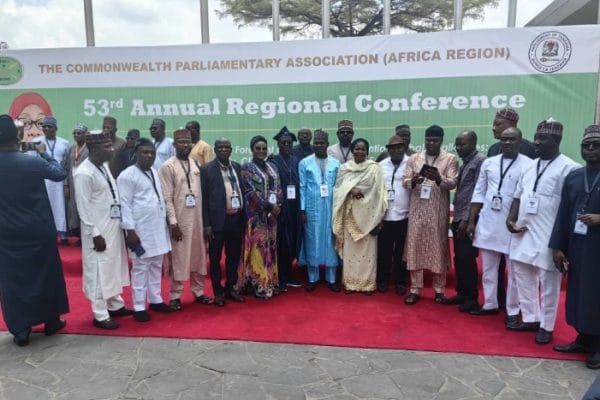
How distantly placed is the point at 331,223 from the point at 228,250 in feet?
3.76

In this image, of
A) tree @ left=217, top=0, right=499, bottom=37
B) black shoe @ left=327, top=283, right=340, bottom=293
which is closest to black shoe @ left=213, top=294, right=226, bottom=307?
black shoe @ left=327, top=283, right=340, bottom=293

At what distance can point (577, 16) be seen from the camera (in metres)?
8.22

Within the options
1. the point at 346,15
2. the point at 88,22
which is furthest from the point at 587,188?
the point at 88,22

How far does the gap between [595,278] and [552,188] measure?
0.73 meters

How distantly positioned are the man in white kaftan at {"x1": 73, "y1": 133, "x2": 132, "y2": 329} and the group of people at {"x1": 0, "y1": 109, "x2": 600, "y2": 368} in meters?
0.01

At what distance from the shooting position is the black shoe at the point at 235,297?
4.68 meters

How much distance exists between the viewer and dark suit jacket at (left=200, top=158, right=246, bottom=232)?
14.4 feet

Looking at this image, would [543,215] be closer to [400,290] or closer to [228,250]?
[400,290]

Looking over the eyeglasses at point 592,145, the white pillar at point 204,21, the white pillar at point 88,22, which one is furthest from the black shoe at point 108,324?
the white pillar at point 88,22

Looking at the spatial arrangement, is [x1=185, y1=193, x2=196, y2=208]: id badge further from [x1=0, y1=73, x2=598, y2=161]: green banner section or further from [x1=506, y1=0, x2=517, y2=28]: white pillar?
[x1=506, y1=0, x2=517, y2=28]: white pillar

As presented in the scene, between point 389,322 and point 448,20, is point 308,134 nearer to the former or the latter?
point 389,322

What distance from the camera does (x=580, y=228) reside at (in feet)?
10.9

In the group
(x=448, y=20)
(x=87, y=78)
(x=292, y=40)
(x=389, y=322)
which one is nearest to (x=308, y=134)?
(x=292, y=40)

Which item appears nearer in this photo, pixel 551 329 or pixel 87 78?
pixel 551 329
